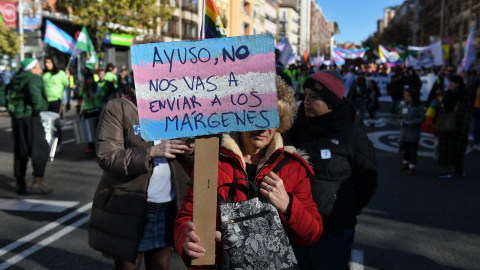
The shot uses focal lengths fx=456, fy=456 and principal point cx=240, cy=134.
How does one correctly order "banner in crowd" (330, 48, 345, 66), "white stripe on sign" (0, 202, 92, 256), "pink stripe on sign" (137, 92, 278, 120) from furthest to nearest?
"banner in crowd" (330, 48, 345, 66) → "white stripe on sign" (0, 202, 92, 256) → "pink stripe on sign" (137, 92, 278, 120)

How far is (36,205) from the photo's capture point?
19.5 feet

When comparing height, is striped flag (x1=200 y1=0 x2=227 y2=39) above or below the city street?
above

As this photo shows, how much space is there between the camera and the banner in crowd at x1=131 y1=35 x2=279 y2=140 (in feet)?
6.05

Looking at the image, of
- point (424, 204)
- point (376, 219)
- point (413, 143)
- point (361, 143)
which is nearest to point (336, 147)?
point (361, 143)

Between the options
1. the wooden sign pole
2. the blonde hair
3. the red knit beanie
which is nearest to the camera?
the wooden sign pole

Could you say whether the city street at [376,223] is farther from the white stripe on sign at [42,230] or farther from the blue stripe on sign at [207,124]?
the blue stripe on sign at [207,124]

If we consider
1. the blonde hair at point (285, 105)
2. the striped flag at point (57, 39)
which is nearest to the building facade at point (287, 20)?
the striped flag at point (57, 39)

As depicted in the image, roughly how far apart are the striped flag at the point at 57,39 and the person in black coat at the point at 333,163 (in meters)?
11.3

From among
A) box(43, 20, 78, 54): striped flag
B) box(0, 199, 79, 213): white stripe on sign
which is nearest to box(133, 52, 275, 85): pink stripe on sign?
box(0, 199, 79, 213): white stripe on sign

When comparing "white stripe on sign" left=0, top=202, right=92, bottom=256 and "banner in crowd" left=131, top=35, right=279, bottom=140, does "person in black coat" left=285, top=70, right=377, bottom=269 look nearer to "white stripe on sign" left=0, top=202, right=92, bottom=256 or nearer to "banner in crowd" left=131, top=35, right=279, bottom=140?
"banner in crowd" left=131, top=35, right=279, bottom=140

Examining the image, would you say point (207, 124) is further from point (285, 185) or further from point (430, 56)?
point (430, 56)

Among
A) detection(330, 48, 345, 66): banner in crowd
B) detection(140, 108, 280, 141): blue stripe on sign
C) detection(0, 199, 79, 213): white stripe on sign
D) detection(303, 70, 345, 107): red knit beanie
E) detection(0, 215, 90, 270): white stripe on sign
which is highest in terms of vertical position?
detection(330, 48, 345, 66): banner in crowd

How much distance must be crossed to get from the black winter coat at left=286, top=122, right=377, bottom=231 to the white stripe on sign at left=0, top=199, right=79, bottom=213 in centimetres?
392

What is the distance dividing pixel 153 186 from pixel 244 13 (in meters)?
60.1
